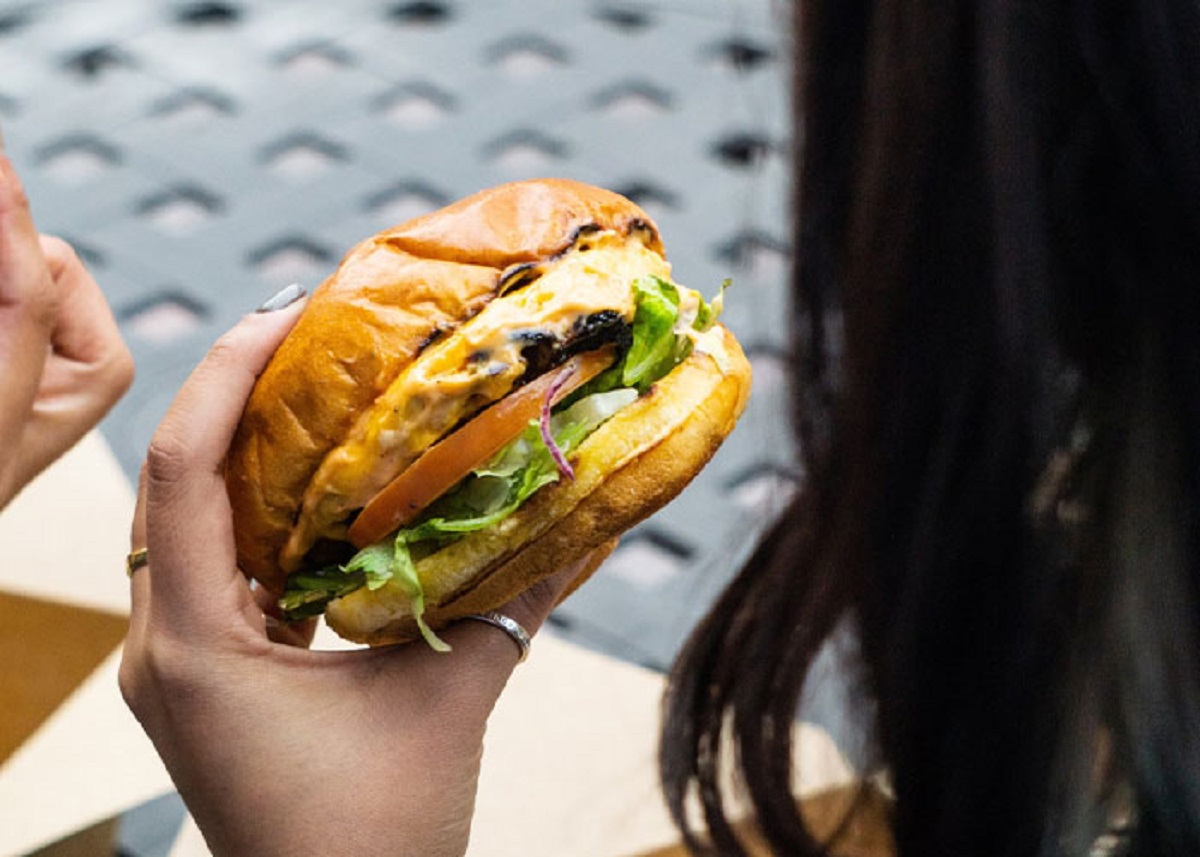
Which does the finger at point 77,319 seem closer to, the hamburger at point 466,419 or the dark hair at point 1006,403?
the hamburger at point 466,419

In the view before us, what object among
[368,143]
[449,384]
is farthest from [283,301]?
[368,143]

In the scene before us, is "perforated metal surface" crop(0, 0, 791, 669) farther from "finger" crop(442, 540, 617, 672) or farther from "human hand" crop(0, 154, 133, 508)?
"finger" crop(442, 540, 617, 672)

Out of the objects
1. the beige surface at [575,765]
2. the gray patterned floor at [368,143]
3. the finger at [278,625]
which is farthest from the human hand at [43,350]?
the gray patterned floor at [368,143]

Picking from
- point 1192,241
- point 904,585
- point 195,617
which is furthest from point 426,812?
point 1192,241

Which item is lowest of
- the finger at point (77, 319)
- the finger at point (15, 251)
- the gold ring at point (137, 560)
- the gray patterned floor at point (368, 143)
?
the gray patterned floor at point (368, 143)

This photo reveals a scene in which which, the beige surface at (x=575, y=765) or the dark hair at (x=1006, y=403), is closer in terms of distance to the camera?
the dark hair at (x=1006, y=403)

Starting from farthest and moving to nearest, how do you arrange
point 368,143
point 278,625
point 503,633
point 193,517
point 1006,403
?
point 368,143, point 278,625, point 503,633, point 193,517, point 1006,403

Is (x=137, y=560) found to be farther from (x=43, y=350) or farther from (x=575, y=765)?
(x=575, y=765)
